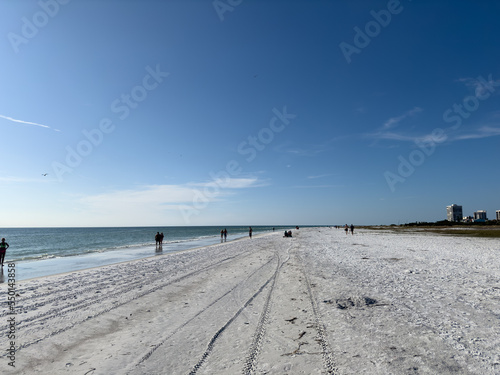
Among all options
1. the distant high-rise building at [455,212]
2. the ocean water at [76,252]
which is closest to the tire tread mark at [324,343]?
the ocean water at [76,252]

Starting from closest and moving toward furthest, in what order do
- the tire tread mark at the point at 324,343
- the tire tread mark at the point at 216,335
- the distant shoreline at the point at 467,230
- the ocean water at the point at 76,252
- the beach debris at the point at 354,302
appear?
1. the tire tread mark at the point at 324,343
2. the tire tread mark at the point at 216,335
3. the beach debris at the point at 354,302
4. the ocean water at the point at 76,252
5. the distant shoreline at the point at 467,230

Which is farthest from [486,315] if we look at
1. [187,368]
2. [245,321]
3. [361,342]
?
[187,368]

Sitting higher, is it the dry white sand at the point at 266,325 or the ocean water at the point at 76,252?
the dry white sand at the point at 266,325

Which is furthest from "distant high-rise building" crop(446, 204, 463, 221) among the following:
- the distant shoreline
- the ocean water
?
the ocean water

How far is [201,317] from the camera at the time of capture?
23.6ft

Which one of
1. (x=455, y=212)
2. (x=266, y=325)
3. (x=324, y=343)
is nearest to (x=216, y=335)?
(x=266, y=325)

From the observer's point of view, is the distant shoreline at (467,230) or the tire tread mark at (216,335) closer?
the tire tread mark at (216,335)

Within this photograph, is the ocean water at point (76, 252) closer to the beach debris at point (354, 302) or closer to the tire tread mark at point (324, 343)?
the tire tread mark at point (324, 343)

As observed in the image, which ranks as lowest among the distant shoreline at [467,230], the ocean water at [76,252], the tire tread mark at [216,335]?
the ocean water at [76,252]

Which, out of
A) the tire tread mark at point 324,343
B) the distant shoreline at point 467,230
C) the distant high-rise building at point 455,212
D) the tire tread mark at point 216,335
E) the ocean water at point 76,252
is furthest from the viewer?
the distant high-rise building at point 455,212

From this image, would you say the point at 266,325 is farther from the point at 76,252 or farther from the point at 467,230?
the point at 467,230

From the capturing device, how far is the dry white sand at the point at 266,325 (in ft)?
15.2

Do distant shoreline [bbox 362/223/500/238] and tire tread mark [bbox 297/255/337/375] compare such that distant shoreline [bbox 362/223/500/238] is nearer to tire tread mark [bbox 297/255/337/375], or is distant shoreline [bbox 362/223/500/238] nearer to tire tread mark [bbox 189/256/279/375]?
tire tread mark [bbox 297/255/337/375]

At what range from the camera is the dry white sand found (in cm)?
462
